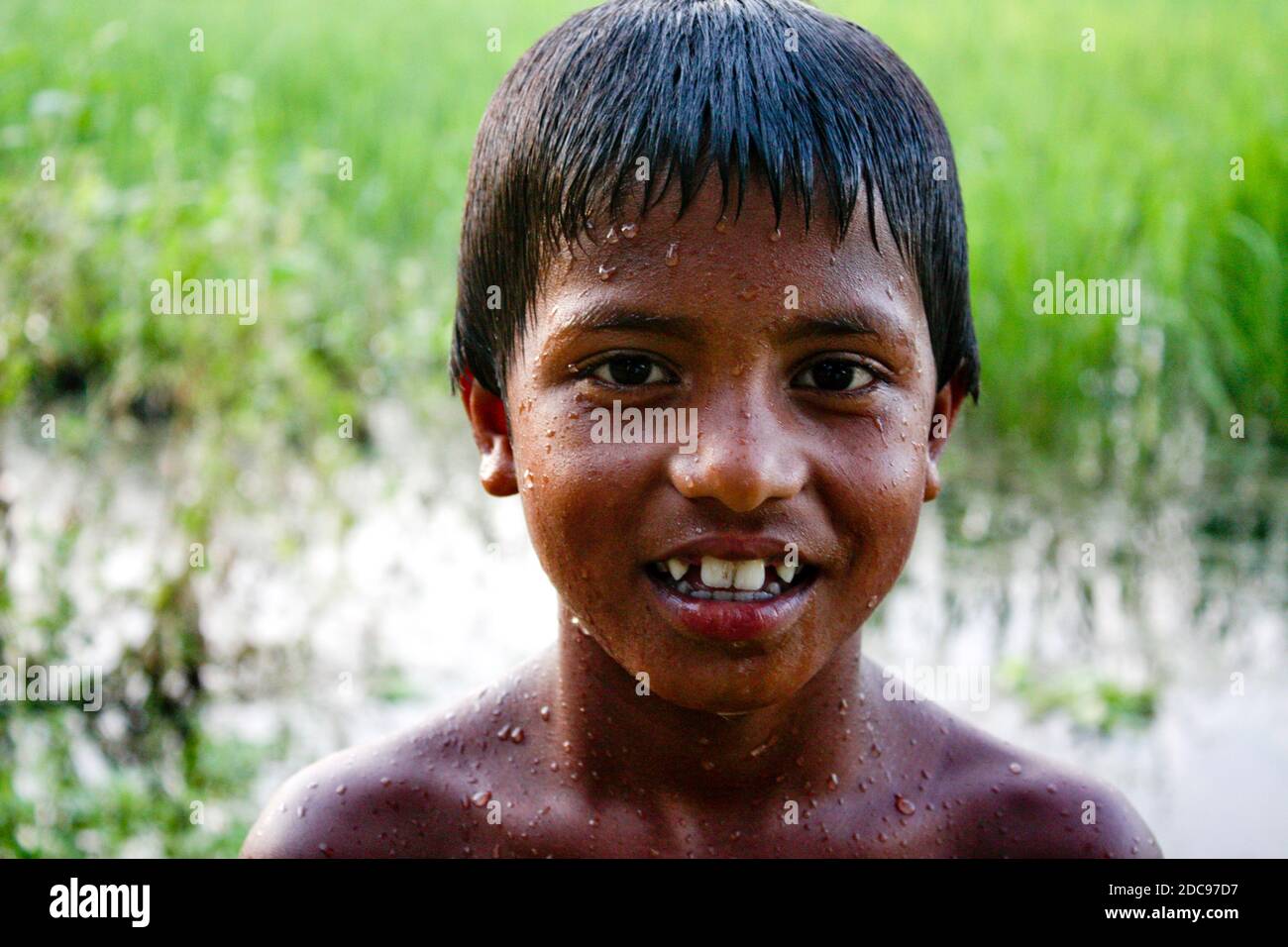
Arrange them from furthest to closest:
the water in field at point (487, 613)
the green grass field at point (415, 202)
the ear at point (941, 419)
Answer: the green grass field at point (415, 202), the water in field at point (487, 613), the ear at point (941, 419)

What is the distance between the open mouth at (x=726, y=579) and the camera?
56.7 inches

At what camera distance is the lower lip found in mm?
1437

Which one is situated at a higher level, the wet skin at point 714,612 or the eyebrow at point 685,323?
the eyebrow at point 685,323

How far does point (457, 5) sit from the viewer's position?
7410 millimetres

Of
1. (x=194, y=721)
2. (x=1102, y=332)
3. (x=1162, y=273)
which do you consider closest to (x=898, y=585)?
(x=1102, y=332)

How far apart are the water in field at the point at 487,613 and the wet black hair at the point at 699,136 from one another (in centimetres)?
168

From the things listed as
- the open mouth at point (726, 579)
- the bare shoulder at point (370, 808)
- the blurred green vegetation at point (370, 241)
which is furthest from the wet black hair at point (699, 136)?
the blurred green vegetation at point (370, 241)

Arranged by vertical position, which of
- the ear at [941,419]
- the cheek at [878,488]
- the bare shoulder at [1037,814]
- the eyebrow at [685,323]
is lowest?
the bare shoulder at [1037,814]

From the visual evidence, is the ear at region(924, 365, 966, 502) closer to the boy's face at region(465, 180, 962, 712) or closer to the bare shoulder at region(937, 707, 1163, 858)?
the boy's face at region(465, 180, 962, 712)

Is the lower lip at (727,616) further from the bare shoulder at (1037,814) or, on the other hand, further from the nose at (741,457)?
the bare shoulder at (1037,814)

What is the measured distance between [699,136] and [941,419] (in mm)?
467

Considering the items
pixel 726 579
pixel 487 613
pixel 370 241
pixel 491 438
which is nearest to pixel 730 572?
pixel 726 579

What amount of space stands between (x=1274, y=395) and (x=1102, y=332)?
1.75ft

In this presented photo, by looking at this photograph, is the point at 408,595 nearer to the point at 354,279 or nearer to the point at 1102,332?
the point at 354,279
